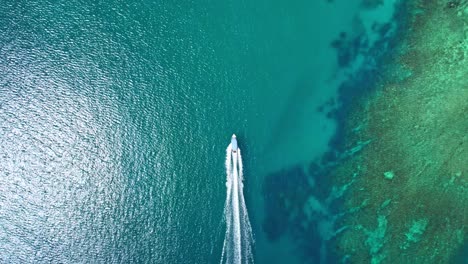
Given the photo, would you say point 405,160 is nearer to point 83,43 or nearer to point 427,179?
point 427,179

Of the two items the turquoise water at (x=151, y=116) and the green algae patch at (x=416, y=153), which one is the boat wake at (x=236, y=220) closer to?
the turquoise water at (x=151, y=116)

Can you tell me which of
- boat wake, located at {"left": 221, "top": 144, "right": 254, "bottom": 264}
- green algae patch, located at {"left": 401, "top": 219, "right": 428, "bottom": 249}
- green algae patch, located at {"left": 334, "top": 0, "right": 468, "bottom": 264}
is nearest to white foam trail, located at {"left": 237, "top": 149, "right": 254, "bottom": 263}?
boat wake, located at {"left": 221, "top": 144, "right": 254, "bottom": 264}

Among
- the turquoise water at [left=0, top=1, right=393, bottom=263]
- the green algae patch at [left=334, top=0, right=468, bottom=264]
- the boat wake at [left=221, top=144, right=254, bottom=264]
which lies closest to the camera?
the boat wake at [left=221, top=144, right=254, bottom=264]

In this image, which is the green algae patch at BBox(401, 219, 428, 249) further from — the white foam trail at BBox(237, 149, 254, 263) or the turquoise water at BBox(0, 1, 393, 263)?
the white foam trail at BBox(237, 149, 254, 263)

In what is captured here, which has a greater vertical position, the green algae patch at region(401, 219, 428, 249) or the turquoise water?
the turquoise water

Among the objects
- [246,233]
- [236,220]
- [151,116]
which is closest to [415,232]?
[246,233]

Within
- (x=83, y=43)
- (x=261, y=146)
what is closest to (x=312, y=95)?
(x=261, y=146)

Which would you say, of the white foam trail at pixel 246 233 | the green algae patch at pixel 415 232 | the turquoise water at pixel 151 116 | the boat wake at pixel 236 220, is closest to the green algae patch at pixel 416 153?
the green algae patch at pixel 415 232
